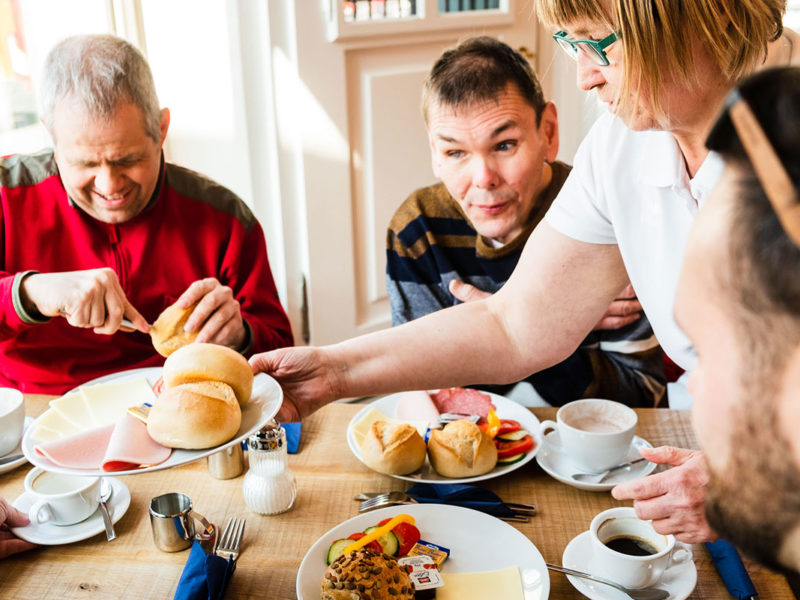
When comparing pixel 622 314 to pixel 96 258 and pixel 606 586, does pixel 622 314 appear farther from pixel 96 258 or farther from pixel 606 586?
pixel 96 258

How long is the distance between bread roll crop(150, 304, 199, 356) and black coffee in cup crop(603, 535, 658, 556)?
873 millimetres

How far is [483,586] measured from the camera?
1055 mm

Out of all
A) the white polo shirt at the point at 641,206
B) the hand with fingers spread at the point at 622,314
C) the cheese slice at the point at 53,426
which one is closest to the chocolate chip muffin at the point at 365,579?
the cheese slice at the point at 53,426

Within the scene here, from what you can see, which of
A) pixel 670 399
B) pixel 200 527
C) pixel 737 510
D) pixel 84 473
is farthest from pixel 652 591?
pixel 670 399

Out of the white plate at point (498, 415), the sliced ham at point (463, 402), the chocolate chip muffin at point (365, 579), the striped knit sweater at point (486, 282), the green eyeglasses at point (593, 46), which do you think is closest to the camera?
the chocolate chip muffin at point (365, 579)

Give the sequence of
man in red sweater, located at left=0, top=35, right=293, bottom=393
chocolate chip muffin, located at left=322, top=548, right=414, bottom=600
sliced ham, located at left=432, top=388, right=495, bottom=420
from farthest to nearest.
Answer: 1. man in red sweater, located at left=0, top=35, right=293, bottom=393
2. sliced ham, located at left=432, top=388, right=495, bottom=420
3. chocolate chip muffin, located at left=322, top=548, right=414, bottom=600

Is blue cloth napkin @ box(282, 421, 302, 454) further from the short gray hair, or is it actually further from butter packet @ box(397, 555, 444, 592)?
the short gray hair

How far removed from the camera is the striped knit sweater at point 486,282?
69.2 inches

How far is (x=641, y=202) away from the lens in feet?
4.06

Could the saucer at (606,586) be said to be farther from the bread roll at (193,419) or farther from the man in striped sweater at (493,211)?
the man in striped sweater at (493,211)

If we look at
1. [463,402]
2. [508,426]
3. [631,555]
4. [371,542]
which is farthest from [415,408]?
[631,555]

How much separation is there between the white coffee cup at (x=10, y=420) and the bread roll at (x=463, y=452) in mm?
716

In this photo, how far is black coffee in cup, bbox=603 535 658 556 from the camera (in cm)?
105

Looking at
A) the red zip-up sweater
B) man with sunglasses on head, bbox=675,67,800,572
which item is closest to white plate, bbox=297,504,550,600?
man with sunglasses on head, bbox=675,67,800,572
